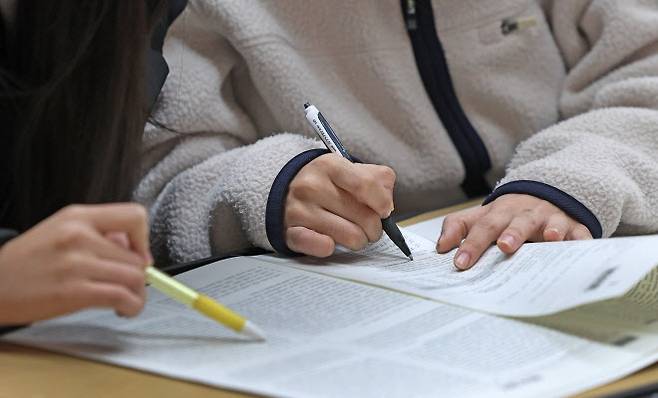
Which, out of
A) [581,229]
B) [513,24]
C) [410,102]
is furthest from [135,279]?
[513,24]

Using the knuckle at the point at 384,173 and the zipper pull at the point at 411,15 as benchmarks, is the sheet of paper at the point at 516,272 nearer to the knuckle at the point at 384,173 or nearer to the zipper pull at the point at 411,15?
the knuckle at the point at 384,173

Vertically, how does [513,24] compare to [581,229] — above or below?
above

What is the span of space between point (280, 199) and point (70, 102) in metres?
0.19

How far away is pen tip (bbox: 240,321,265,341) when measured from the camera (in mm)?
553

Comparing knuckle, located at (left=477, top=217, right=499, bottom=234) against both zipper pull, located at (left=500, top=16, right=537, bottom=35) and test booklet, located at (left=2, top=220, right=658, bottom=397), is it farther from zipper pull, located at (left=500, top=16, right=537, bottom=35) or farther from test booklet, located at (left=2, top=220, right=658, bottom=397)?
zipper pull, located at (left=500, top=16, right=537, bottom=35)

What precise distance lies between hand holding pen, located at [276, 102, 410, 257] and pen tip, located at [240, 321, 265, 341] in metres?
0.18

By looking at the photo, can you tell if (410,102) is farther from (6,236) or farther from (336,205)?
(6,236)

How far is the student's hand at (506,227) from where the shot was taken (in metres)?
0.71

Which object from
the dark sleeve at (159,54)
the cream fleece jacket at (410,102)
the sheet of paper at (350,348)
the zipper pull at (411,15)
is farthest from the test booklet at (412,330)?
the zipper pull at (411,15)

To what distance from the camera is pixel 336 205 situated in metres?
0.74

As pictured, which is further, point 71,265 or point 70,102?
point 70,102

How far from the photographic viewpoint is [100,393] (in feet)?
1.68

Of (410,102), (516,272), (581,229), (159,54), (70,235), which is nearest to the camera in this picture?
(70,235)

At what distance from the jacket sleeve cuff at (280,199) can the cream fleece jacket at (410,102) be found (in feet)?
0.04
